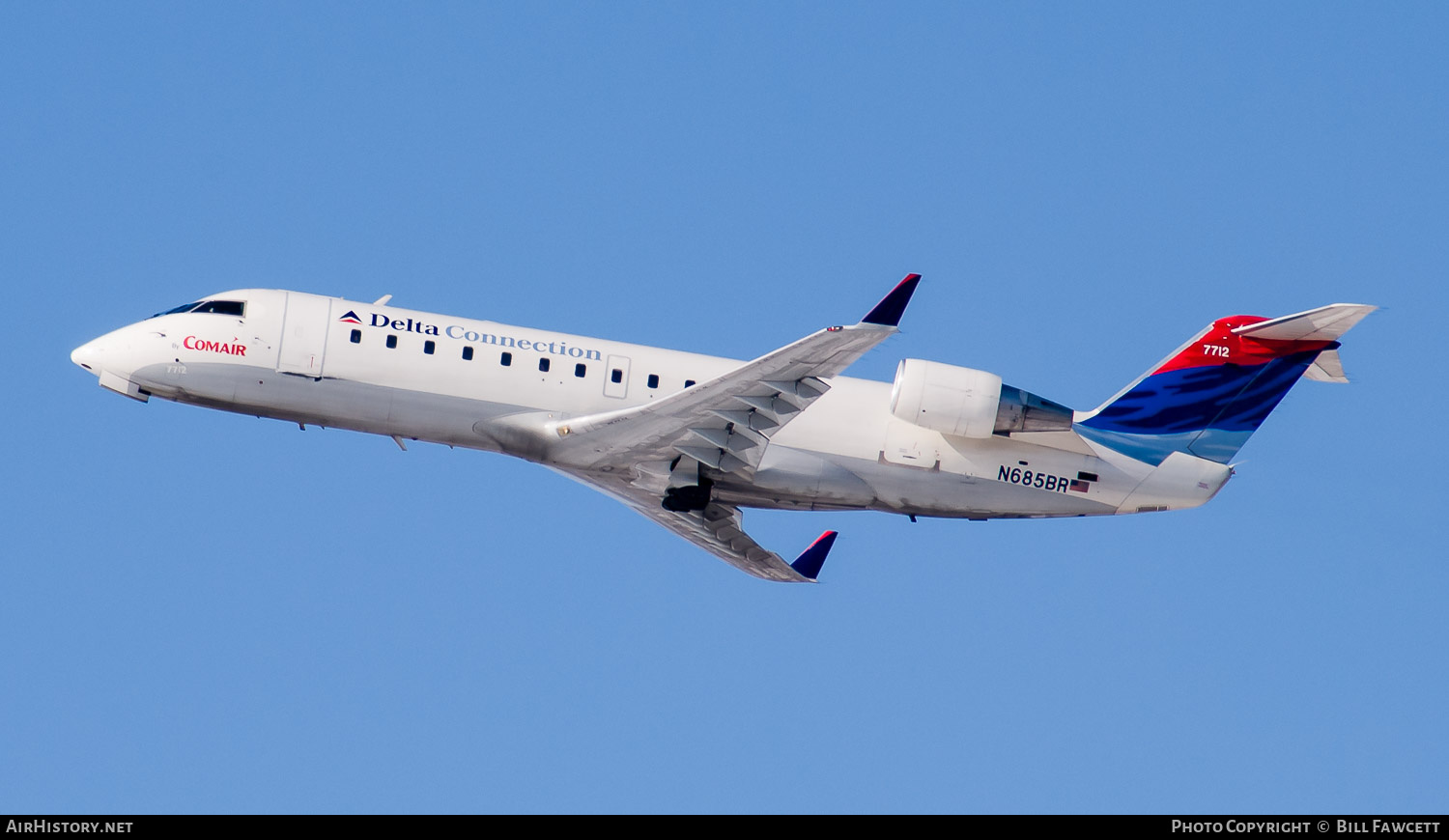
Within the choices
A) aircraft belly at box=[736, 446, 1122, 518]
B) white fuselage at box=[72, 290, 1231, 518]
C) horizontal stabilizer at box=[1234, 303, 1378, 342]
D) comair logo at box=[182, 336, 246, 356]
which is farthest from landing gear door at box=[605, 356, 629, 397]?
horizontal stabilizer at box=[1234, 303, 1378, 342]

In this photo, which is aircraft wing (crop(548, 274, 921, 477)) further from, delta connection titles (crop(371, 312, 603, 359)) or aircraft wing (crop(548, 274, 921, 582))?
delta connection titles (crop(371, 312, 603, 359))

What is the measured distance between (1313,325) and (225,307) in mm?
18562

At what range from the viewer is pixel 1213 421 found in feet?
88.8

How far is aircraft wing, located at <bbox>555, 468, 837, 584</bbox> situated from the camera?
27.3 metres

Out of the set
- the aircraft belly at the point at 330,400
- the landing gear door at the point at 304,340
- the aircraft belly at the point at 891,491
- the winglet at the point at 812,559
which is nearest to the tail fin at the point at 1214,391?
the aircraft belly at the point at 891,491

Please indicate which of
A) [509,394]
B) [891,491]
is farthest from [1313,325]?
[509,394]

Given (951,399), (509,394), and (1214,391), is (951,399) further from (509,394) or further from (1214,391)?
(509,394)

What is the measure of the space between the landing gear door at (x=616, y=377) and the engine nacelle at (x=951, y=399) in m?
4.48

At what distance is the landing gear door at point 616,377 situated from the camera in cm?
2561

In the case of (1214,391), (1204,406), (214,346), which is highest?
(1214,391)

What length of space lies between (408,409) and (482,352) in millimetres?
1528

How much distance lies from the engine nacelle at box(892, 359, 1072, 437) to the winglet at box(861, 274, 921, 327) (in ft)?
14.6

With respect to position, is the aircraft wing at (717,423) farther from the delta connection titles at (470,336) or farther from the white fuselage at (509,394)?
the delta connection titles at (470,336)

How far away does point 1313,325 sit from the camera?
26.4m
